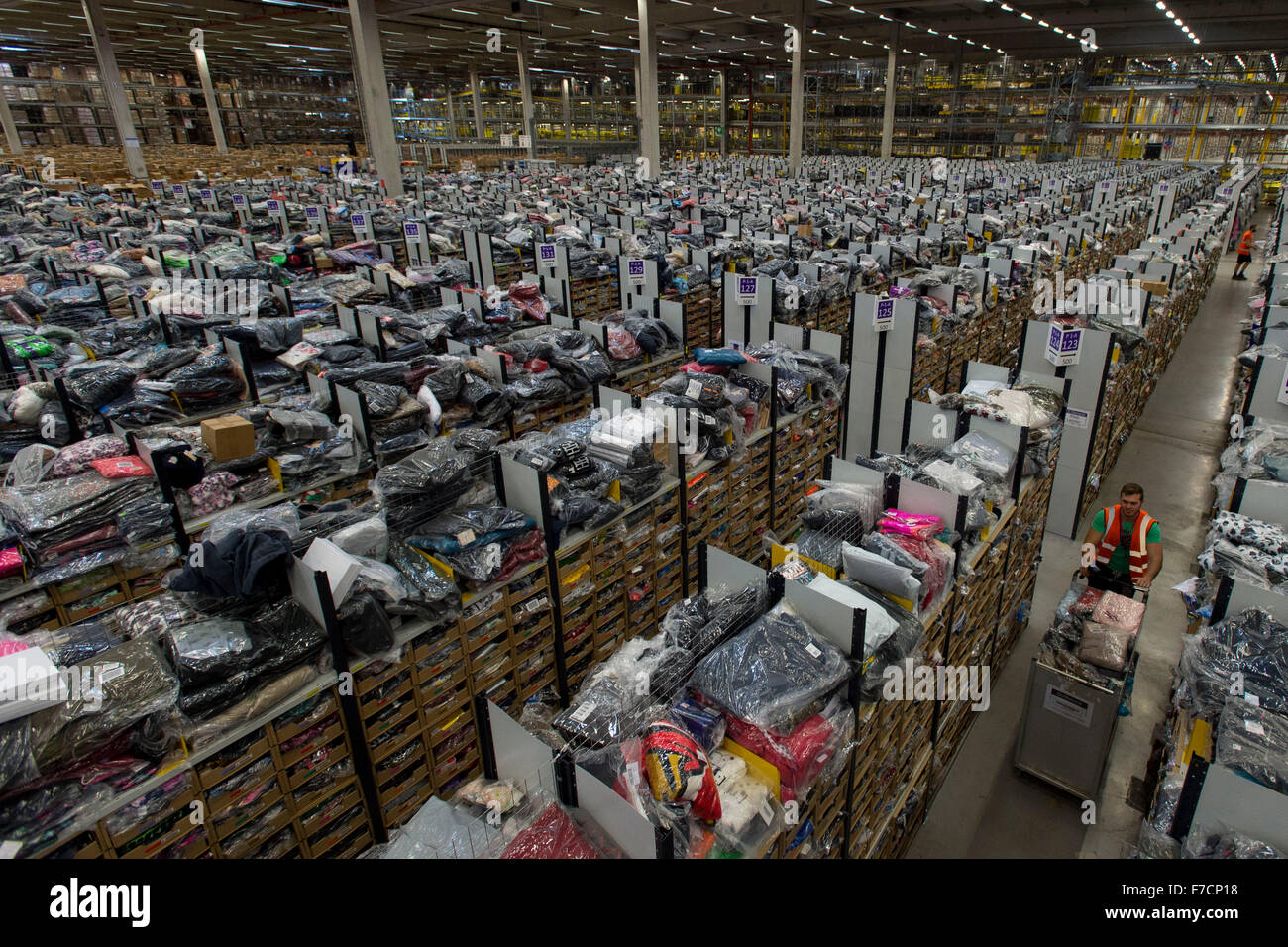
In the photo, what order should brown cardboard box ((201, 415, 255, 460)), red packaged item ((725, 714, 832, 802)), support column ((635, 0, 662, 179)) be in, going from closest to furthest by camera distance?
1. red packaged item ((725, 714, 832, 802))
2. brown cardboard box ((201, 415, 255, 460))
3. support column ((635, 0, 662, 179))

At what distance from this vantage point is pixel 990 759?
4441 mm

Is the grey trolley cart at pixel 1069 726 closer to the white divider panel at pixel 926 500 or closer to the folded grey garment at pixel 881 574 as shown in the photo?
the white divider panel at pixel 926 500

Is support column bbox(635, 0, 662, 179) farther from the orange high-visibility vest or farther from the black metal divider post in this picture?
the black metal divider post

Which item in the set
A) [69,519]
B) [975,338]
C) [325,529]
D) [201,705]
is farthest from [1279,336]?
[69,519]

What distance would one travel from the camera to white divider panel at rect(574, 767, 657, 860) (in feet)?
6.74

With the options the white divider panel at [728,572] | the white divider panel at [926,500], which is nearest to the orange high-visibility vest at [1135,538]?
the white divider panel at [926,500]

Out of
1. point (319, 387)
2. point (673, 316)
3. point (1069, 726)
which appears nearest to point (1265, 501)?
point (1069, 726)

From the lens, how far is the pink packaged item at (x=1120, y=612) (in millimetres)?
4105

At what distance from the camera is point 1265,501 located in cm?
425

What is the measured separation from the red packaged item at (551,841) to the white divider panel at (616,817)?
0.07 meters

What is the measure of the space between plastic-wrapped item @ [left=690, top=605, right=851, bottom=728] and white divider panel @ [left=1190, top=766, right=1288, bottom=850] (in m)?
1.32

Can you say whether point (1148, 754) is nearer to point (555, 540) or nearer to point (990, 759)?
point (990, 759)

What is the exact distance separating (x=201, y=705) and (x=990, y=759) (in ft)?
14.6

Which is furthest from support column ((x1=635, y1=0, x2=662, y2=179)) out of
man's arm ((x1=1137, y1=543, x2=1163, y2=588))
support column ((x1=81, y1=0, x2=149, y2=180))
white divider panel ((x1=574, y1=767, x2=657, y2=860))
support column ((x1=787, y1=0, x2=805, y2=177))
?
white divider panel ((x1=574, y1=767, x2=657, y2=860))
